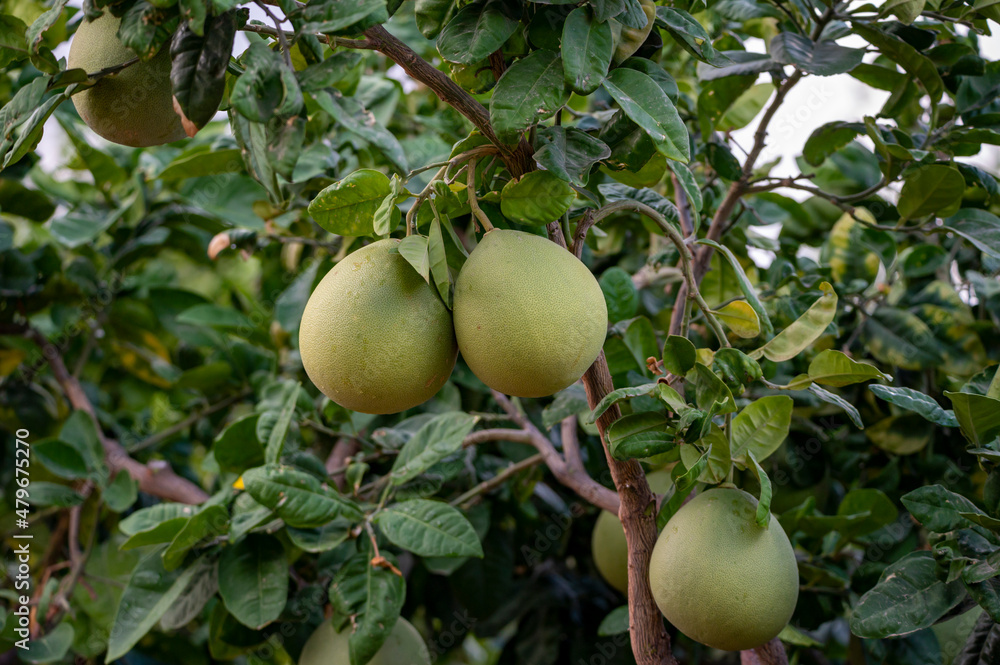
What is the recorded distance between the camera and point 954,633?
46.7 inches

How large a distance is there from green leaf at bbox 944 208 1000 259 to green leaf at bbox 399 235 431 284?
0.87 metres

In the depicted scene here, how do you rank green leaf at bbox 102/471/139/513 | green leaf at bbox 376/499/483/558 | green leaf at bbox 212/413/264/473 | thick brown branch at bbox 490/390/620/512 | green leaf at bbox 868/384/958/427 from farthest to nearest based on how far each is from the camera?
green leaf at bbox 102/471/139/513
green leaf at bbox 212/413/264/473
thick brown branch at bbox 490/390/620/512
green leaf at bbox 376/499/483/558
green leaf at bbox 868/384/958/427

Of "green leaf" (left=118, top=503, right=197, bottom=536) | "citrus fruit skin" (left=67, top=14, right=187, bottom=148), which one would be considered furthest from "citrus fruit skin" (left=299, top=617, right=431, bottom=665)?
"citrus fruit skin" (left=67, top=14, right=187, bottom=148)

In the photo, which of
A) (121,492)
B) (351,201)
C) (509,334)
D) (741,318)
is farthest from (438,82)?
(121,492)

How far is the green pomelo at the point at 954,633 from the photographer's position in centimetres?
116

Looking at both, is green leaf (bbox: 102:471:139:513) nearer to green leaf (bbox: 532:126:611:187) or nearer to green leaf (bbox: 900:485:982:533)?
green leaf (bbox: 532:126:611:187)

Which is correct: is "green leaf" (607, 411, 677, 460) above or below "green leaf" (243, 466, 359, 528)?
above

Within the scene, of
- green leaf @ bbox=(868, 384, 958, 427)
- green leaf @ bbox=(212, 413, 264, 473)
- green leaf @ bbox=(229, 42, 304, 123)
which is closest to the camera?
green leaf @ bbox=(229, 42, 304, 123)

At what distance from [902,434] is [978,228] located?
456mm

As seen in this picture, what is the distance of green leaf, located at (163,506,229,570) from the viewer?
1148 millimetres

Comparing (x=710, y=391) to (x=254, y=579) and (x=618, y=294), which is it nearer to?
(x=618, y=294)

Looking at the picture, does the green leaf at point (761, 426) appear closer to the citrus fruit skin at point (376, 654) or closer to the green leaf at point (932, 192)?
the green leaf at point (932, 192)

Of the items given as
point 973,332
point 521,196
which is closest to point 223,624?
point 521,196

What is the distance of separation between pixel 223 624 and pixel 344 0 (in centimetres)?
111
